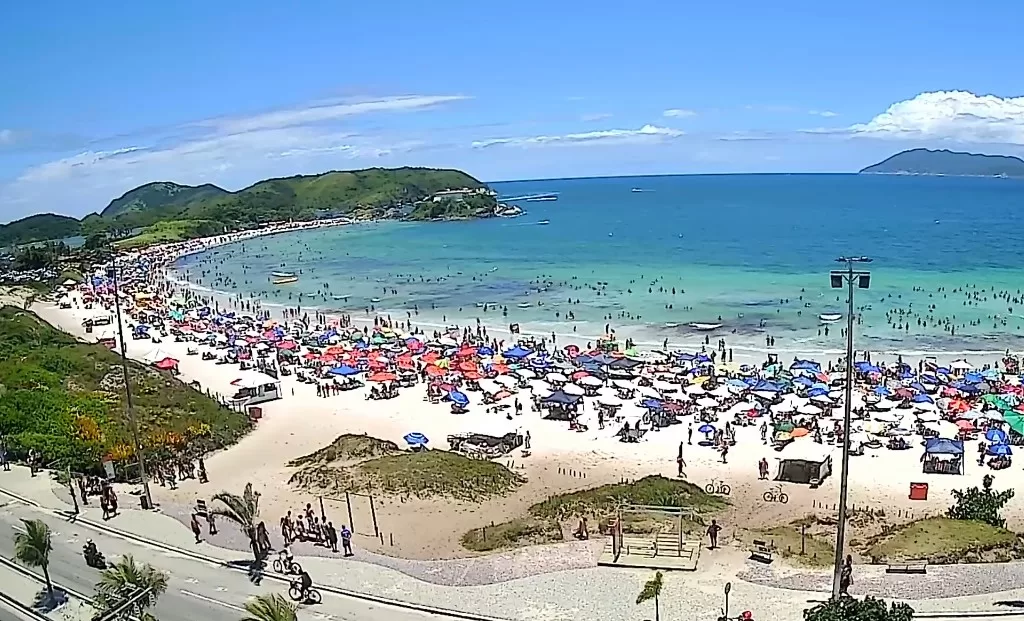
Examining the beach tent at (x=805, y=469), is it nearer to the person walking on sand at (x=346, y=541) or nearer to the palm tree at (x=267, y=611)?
the person walking on sand at (x=346, y=541)

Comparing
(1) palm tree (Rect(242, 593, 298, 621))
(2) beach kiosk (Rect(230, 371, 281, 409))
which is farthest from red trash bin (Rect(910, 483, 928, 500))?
(2) beach kiosk (Rect(230, 371, 281, 409))

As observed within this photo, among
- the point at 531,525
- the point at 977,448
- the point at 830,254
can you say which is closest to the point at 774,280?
the point at 830,254

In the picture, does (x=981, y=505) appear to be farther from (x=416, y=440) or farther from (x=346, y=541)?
(x=416, y=440)

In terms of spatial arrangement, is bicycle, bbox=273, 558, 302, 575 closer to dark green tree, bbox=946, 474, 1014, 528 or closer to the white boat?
dark green tree, bbox=946, 474, 1014, 528

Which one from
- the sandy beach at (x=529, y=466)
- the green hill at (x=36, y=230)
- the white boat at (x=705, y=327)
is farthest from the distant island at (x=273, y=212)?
the sandy beach at (x=529, y=466)

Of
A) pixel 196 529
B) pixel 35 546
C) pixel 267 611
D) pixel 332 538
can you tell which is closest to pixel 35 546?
pixel 35 546

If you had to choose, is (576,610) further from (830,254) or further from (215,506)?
(830,254)
